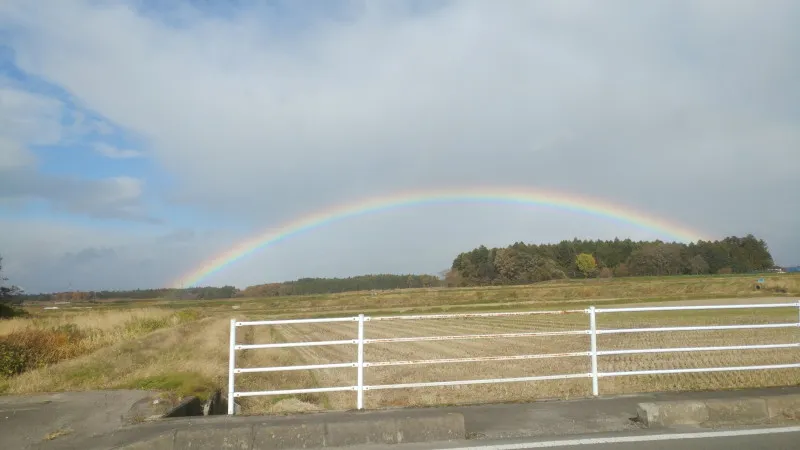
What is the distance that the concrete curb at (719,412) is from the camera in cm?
686

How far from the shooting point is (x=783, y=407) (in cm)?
713

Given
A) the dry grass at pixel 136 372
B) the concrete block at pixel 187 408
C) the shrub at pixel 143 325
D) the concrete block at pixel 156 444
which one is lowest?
the shrub at pixel 143 325

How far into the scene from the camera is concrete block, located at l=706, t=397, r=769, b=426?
7.00 meters

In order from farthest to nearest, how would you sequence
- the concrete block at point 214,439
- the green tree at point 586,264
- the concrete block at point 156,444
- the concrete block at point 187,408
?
the green tree at point 586,264 < the concrete block at point 187,408 < the concrete block at point 214,439 < the concrete block at point 156,444

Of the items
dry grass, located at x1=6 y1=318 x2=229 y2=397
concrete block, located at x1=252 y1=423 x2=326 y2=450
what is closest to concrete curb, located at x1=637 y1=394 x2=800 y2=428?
concrete block, located at x1=252 y1=423 x2=326 y2=450

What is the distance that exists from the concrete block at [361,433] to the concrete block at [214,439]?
2.95 feet

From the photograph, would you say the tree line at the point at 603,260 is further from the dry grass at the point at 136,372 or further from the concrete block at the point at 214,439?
the concrete block at the point at 214,439

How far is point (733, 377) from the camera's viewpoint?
37.9 ft

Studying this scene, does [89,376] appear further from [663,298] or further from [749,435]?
[663,298]

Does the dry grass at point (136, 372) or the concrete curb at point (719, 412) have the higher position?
the concrete curb at point (719, 412)

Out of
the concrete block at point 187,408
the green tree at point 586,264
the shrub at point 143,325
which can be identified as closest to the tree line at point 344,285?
the green tree at point 586,264

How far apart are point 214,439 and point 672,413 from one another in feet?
17.5

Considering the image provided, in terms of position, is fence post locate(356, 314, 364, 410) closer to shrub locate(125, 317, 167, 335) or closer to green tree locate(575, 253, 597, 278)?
shrub locate(125, 317, 167, 335)

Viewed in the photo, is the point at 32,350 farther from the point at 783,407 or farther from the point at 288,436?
the point at 783,407
